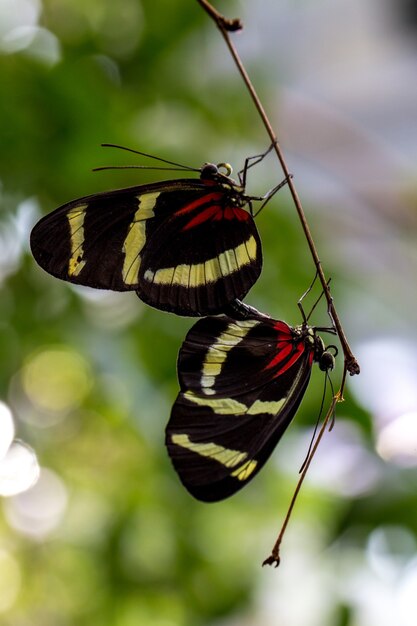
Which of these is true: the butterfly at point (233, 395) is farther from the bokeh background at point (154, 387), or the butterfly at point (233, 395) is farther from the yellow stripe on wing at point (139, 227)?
the bokeh background at point (154, 387)

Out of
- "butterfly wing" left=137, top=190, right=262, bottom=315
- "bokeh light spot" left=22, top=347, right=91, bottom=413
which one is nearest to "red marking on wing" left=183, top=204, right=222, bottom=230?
"butterfly wing" left=137, top=190, right=262, bottom=315

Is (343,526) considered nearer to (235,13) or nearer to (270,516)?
(270,516)

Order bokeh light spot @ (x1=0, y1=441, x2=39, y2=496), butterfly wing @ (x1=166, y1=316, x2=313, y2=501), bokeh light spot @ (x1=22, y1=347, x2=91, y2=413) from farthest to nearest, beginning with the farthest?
bokeh light spot @ (x1=22, y1=347, x2=91, y2=413) < bokeh light spot @ (x1=0, y1=441, x2=39, y2=496) < butterfly wing @ (x1=166, y1=316, x2=313, y2=501)

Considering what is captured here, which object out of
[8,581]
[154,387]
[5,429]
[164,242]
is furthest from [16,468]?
[164,242]

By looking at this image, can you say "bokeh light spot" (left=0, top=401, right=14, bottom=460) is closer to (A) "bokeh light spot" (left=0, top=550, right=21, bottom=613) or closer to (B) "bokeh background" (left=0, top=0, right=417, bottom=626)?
(B) "bokeh background" (left=0, top=0, right=417, bottom=626)

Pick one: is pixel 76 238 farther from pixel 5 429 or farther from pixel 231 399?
pixel 5 429

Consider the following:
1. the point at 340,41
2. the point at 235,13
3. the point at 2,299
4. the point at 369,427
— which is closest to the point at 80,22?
the point at 235,13
